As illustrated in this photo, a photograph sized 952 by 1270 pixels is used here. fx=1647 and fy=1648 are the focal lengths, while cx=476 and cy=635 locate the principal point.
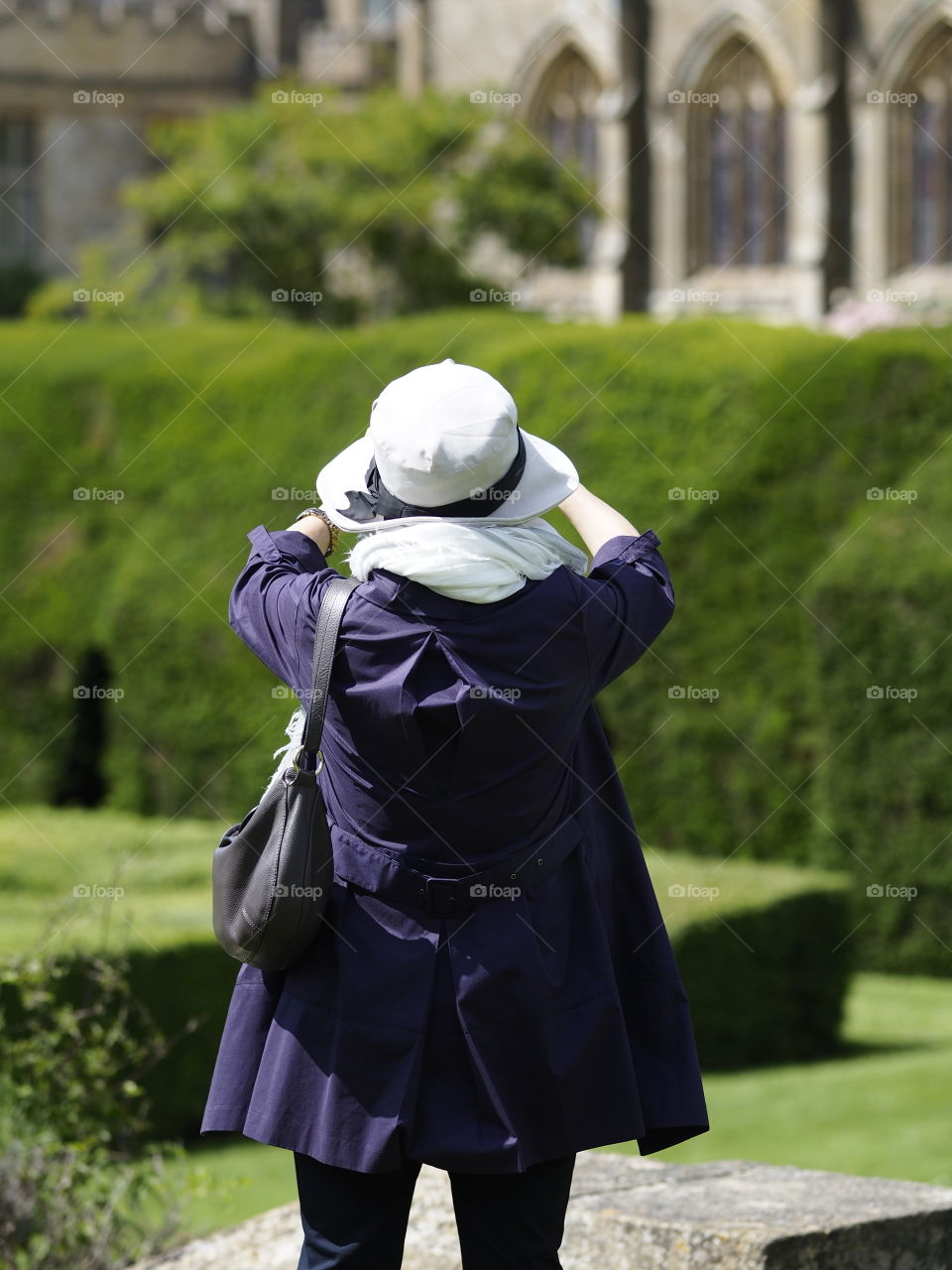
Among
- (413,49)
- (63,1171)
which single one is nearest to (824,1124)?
(63,1171)

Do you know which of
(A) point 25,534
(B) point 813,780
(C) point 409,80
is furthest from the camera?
(C) point 409,80

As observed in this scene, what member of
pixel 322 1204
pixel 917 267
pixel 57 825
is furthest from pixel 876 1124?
pixel 917 267

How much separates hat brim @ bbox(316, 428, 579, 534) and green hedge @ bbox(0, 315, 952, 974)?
5374mm

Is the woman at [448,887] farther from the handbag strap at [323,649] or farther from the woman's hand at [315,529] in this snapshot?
the woman's hand at [315,529]

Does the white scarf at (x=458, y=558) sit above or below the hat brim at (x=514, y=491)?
below

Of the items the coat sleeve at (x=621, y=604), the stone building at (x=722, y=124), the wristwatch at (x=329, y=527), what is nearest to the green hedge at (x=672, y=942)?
the wristwatch at (x=329, y=527)

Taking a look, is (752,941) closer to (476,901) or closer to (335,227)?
(476,901)

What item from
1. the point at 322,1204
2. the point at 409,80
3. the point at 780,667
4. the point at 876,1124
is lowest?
the point at 876,1124

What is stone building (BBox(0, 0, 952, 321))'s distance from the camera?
2180 centimetres

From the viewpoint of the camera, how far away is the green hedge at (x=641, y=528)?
25.1 ft

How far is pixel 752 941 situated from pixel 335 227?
1413cm

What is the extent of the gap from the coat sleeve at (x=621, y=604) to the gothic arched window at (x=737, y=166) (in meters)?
21.9

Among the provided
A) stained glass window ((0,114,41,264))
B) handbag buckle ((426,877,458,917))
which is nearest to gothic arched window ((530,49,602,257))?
stained glass window ((0,114,41,264))

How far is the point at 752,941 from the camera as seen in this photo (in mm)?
6707
